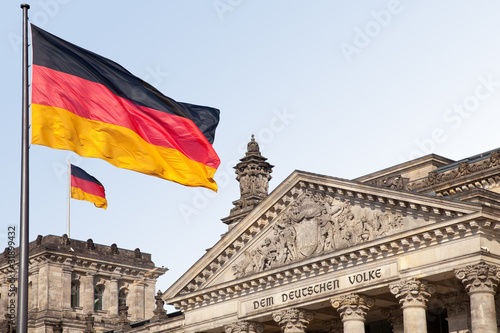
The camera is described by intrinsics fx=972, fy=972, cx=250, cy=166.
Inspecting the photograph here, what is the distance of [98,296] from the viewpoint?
8844 cm

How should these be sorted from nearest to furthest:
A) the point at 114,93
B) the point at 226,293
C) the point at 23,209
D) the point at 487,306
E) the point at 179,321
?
the point at 23,209 < the point at 114,93 < the point at 487,306 < the point at 226,293 < the point at 179,321

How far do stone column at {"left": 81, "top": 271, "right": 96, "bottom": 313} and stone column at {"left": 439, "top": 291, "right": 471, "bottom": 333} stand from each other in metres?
45.4

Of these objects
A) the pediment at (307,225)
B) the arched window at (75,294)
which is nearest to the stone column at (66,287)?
the arched window at (75,294)

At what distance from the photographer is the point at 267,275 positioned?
A: 4994cm

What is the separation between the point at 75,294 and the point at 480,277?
5213cm

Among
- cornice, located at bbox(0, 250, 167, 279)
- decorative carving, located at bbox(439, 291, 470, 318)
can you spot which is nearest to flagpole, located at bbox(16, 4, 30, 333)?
decorative carving, located at bbox(439, 291, 470, 318)

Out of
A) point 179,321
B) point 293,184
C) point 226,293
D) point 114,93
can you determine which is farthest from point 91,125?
point 179,321

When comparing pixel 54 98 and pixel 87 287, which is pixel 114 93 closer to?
pixel 54 98

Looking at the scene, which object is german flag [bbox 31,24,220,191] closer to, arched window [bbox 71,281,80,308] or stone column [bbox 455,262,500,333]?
stone column [bbox 455,262,500,333]

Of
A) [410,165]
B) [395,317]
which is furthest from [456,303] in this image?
[410,165]

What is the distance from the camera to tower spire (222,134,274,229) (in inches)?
2537

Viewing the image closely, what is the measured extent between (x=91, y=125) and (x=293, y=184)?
76.0 ft

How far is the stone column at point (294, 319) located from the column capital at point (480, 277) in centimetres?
988

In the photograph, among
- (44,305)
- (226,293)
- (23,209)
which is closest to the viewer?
(23,209)
